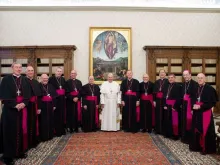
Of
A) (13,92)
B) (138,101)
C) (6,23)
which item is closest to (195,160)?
(138,101)

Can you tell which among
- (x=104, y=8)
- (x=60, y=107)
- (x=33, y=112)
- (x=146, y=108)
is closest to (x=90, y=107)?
(x=60, y=107)

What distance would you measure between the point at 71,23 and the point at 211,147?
7592 mm

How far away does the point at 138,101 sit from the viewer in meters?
8.02

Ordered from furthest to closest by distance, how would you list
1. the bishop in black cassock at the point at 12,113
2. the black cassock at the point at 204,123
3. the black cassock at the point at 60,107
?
the black cassock at the point at 60,107 < the black cassock at the point at 204,123 < the bishop in black cassock at the point at 12,113

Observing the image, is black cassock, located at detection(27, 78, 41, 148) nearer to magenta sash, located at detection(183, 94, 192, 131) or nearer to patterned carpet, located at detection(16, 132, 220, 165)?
patterned carpet, located at detection(16, 132, 220, 165)

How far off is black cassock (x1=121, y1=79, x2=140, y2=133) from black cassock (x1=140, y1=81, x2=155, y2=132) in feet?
0.55

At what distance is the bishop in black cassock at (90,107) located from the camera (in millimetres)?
8008

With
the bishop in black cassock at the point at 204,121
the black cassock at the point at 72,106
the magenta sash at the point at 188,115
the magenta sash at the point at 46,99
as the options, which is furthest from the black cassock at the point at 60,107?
the bishop in black cassock at the point at 204,121

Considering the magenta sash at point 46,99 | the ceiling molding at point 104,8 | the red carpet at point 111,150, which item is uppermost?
the ceiling molding at point 104,8

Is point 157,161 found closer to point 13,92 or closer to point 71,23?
point 13,92

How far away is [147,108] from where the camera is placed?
26.1ft

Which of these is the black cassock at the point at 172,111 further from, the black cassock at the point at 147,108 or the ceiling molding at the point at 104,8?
the ceiling molding at the point at 104,8

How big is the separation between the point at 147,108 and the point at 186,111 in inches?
68.1

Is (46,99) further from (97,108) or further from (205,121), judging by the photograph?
(205,121)
